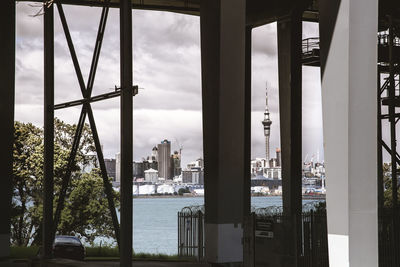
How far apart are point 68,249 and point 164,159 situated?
14367 centimetres

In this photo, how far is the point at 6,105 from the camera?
20734mm

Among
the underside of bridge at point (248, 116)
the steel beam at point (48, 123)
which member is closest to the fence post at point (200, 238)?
the underside of bridge at point (248, 116)

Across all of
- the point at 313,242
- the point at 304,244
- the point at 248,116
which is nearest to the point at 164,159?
the point at 248,116

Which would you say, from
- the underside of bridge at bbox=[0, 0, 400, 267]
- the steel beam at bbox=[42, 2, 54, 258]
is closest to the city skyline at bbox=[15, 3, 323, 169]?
the underside of bridge at bbox=[0, 0, 400, 267]

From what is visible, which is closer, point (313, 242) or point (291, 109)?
point (313, 242)

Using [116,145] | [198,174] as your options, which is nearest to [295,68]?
[116,145]

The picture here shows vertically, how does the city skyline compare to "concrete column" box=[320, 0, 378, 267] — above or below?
above

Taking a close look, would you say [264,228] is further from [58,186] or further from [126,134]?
[58,186]

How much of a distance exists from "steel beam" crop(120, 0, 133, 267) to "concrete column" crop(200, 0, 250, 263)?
192cm

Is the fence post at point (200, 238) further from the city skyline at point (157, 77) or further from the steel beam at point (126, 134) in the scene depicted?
the city skyline at point (157, 77)

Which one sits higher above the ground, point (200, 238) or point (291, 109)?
point (291, 109)

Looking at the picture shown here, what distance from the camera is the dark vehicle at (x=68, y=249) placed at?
26.8m

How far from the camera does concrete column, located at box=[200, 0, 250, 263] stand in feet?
47.3

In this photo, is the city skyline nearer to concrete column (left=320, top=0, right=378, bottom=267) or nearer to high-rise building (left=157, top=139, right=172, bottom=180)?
high-rise building (left=157, top=139, right=172, bottom=180)
